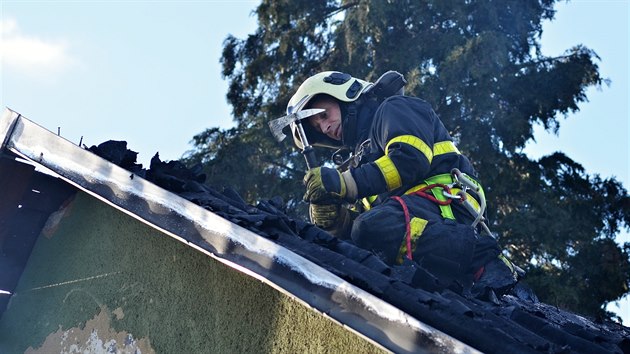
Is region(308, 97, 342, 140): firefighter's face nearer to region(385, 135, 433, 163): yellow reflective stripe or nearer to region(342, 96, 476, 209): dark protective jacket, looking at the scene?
region(342, 96, 476, 209): dark protective jacket

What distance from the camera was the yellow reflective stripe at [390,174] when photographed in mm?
4660

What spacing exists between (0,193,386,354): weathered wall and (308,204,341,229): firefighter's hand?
3.87ft

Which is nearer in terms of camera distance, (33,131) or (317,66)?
(33,131)

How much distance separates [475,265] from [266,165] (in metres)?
12.1

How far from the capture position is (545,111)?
15805mm

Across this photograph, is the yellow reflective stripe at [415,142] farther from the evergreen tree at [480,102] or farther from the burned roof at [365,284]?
the evergreen tree at [480,102]

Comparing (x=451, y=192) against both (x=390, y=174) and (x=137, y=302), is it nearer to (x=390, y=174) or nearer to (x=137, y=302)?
(x=390, y=174)

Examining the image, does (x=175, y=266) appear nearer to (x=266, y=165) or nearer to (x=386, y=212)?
(x=386, y=212)

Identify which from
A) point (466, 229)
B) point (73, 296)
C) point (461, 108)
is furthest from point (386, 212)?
point (461, 108)

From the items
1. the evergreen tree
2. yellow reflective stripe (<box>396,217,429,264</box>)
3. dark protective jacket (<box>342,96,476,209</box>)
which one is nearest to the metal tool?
dark protective jacket (<box>342,96,476,209</box>)

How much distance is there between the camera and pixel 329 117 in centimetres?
555

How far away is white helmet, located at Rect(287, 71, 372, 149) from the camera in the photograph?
18.0 ft

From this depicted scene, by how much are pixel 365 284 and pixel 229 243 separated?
545mm

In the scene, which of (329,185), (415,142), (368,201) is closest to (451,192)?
(415,142)
